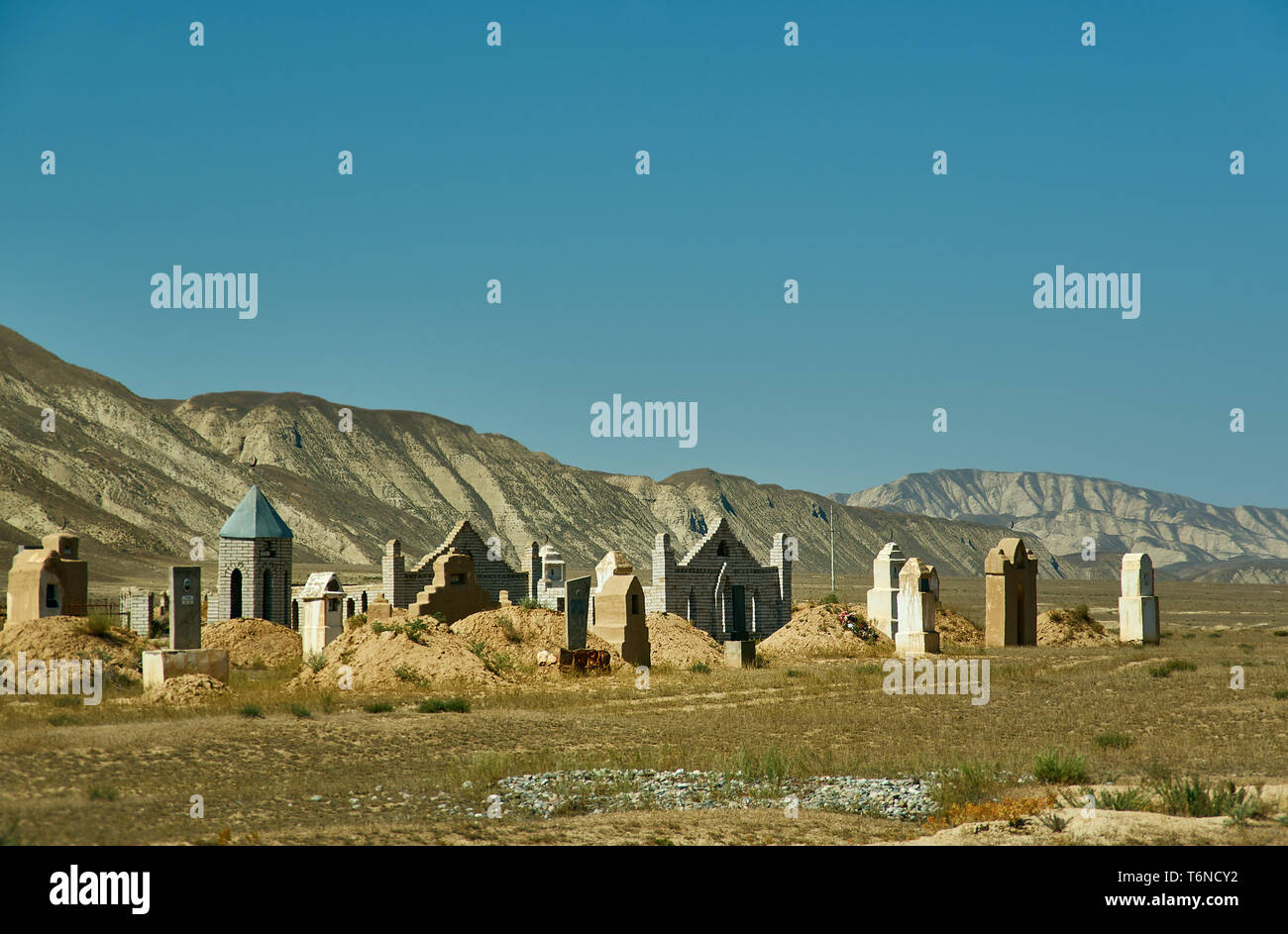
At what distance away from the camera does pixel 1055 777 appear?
1419cm

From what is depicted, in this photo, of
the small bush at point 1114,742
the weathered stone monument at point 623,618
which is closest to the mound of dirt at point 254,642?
the weathered stone monument at point 623,618

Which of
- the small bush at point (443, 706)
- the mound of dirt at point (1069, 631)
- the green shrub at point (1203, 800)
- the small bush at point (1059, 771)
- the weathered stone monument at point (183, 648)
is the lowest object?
the mound of dirt at point (1069, 631)

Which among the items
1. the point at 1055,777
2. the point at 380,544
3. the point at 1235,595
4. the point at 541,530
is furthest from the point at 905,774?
the point at 541,530

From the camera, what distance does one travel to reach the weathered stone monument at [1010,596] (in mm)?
41188

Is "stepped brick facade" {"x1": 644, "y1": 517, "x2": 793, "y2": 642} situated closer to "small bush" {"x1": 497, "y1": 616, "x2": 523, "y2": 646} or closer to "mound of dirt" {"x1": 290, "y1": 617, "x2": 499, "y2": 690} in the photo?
"small bush" {"x1": 497, "y1": 616, "x2": 523, "y2": 646}

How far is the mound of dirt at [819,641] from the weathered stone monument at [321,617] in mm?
13425

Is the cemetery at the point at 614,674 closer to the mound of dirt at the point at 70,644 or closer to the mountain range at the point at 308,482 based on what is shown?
the mound of dirt at the point at 70,644

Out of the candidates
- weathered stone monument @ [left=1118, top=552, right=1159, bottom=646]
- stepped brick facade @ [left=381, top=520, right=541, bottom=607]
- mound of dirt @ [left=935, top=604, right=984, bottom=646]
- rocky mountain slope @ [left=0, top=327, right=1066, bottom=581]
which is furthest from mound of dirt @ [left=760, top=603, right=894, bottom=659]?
rocky mountain slope @ [left=0, top=327, right=1066, bottom=581]

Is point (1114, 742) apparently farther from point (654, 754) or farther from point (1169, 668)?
point (1169, 668)

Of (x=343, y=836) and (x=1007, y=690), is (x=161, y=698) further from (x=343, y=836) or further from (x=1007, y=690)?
(x=1007, y=690)

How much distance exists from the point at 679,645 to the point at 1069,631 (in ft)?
58.7

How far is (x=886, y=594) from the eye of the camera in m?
43.5

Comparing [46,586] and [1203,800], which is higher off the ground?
[46,586]

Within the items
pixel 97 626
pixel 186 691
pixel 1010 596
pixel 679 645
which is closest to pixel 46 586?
pixel 97 626
